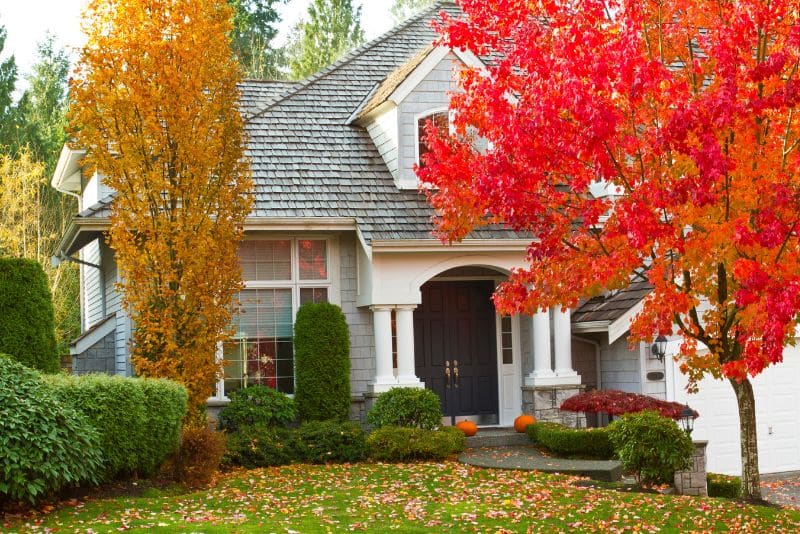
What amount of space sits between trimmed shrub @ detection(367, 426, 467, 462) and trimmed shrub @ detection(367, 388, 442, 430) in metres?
0.42

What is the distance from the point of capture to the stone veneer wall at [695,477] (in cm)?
1217

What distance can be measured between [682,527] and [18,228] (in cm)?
2435

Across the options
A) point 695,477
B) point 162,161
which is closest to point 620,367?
point 695,477

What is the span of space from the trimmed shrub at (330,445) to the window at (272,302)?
178 centimetres

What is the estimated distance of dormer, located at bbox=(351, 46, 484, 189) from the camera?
54.2 feet

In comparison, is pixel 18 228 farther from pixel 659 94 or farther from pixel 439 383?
pixel 659 94

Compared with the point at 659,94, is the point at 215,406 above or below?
below

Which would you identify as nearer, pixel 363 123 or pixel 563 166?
pixel 563 166

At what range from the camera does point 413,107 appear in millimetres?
16641

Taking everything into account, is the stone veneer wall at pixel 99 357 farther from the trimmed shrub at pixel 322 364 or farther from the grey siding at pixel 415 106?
the grey siding at pixel 415 106

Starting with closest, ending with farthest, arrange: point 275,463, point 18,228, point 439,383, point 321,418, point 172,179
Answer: point 172,179 < point 275,463 < point 321,418 < point 439,383 < point 18,228

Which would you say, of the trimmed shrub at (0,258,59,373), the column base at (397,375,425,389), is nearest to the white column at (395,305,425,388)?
the column base at (397,375,425,389)

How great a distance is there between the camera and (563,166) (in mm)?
9969

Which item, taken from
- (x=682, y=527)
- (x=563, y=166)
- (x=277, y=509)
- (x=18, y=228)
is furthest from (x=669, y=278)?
(x=18, y=228)
